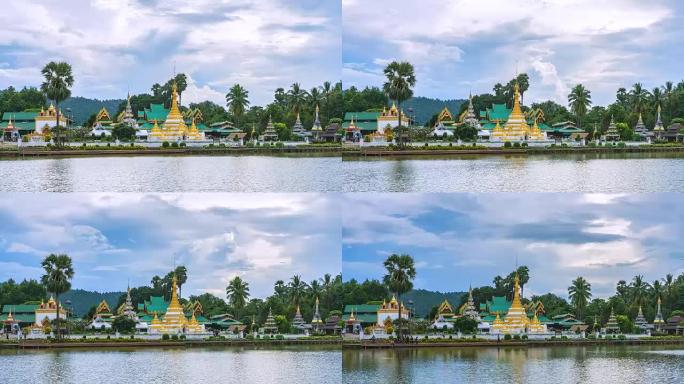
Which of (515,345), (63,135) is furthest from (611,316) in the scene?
(63,135)

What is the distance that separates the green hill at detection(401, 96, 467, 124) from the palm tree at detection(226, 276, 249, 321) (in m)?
4.96

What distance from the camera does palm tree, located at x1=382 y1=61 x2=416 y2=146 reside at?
2003 centimetres

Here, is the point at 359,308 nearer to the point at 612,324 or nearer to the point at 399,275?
the point at 399,275

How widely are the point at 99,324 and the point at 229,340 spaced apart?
394cm

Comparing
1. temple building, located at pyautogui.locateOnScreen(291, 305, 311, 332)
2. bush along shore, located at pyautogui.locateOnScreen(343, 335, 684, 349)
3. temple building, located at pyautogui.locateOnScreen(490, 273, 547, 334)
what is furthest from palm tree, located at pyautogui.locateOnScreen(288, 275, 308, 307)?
temple building, located at pyautogui.locateOnScreen(490, 273, 547, 334)

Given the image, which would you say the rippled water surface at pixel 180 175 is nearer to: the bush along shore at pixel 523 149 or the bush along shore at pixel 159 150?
the bush along shore at pixel 159 150

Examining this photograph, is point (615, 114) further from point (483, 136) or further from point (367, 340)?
point (367, 340)

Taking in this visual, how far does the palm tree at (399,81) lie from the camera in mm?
20031

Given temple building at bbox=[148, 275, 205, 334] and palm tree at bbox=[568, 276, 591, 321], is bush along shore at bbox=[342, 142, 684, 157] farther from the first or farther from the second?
temple building at bbox=[148, 275, 205, 334]

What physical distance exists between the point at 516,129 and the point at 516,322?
885cm

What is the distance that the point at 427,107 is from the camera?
21.5 m

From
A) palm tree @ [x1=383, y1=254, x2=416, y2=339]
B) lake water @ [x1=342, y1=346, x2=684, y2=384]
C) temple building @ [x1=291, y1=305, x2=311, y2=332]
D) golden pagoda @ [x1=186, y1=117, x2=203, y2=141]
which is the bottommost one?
lake water @ [x1=342, y1=346, x2=684, y2=384]

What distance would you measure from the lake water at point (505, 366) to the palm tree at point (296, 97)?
186 inches

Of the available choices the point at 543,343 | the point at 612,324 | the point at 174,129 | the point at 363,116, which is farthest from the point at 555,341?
the point at 174,129
